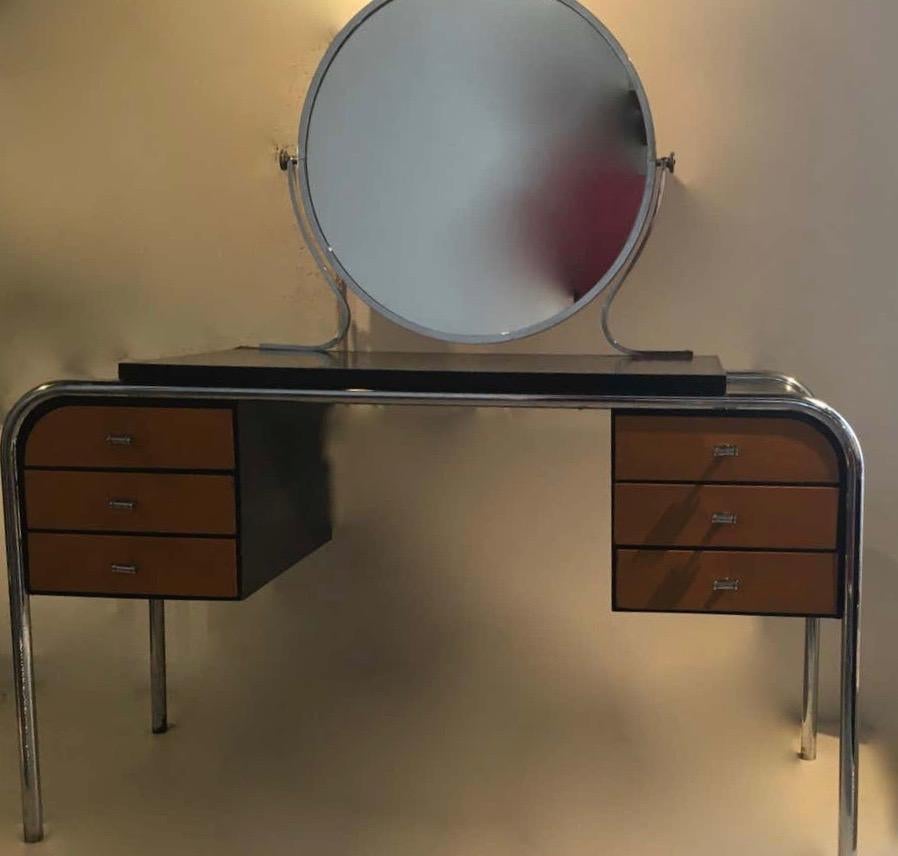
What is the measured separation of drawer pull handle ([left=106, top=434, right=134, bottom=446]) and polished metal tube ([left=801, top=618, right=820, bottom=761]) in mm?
957

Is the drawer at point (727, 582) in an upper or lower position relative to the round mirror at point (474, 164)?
lower

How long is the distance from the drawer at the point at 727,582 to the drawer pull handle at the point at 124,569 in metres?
0.61

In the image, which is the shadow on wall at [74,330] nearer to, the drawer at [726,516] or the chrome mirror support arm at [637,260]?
the chrome mirror support arm at [637,260]

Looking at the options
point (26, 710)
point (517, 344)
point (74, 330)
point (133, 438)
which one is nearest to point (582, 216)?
point (517, 344)

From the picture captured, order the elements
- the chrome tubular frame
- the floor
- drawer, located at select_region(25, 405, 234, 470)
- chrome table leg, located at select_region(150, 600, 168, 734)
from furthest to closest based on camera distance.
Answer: chrome table leg, located at select_region(150, 600, 168, 734) → the floor → drawer, located at select_region(25, 405, 234, 470) → the chrome tubular frame

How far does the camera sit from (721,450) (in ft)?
4.30

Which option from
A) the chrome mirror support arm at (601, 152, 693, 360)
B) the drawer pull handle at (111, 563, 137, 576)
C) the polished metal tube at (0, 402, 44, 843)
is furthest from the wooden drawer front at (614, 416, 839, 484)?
the polished metal tube at (0, 402, 44, 843)

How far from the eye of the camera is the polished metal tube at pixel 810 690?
156 centimetres

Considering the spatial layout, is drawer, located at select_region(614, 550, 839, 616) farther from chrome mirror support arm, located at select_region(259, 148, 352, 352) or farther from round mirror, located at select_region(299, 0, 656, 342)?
chrome mirror support arm, located at select_region(259, 148, 352, 352)

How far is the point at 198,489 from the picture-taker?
54.9 inches

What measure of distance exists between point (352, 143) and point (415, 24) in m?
0.19

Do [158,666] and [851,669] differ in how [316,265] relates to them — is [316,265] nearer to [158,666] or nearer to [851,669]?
[158,666]

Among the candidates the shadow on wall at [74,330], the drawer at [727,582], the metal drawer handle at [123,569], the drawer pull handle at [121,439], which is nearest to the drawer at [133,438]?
the drawer pull handle at [121,439]

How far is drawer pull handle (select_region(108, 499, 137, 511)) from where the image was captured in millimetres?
1406
